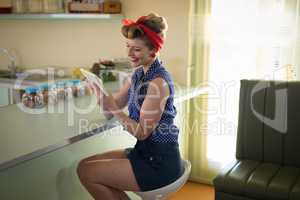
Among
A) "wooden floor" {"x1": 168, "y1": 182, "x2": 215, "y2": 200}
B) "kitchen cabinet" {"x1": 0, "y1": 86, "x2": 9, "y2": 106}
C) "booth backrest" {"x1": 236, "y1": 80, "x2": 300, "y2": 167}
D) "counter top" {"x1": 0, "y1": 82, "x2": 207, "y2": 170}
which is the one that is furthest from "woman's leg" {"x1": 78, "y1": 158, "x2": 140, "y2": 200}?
"kitchen cabinet" {"x1": 0, "y1": 86, "x2": 9, "y2": 106}

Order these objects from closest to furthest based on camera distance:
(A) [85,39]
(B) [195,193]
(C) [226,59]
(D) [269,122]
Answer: (D) [269,122] < (C) [226,59] < (B) [195,193] < (A) [85,39]

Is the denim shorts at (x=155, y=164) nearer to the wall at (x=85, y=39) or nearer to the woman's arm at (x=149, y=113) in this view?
the woman's arm at (x=149, y=113)

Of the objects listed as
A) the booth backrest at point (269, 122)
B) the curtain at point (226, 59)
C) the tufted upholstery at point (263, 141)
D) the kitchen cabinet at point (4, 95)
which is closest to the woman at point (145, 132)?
the tufted upholstery at point (263, 141)

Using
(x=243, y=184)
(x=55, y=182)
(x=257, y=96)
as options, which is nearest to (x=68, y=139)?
(x=55, y=182)

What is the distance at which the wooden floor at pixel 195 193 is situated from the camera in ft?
10.4

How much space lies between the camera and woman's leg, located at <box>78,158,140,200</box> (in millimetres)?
1784

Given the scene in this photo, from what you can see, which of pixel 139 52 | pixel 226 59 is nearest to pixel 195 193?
pixel 226 59

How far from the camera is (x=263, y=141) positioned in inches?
103

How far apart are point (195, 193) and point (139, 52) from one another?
1.78 metres

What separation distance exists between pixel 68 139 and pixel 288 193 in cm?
121

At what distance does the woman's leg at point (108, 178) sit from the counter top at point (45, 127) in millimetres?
161

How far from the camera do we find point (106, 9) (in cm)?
335

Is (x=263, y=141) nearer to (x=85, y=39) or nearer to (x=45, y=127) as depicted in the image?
(x=45, y=127)

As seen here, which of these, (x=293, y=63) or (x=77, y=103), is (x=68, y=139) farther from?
(x=293, y=63)
